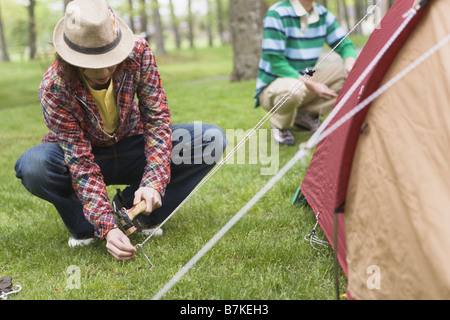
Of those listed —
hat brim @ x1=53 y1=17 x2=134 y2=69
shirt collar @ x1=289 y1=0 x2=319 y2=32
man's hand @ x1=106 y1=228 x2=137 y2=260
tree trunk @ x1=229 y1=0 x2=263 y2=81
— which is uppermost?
hat brim @ x1=53 y1=17 x2=134 y2=69

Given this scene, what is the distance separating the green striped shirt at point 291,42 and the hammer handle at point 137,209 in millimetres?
2255

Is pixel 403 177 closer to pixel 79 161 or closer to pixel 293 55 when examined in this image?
pixel 79 161

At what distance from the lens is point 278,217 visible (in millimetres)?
2967

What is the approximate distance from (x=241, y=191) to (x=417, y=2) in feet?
6.17

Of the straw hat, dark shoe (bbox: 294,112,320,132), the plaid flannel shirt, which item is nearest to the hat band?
the straw hat

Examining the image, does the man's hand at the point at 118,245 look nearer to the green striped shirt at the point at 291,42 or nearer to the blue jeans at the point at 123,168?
the blue jeans at the point at 123,168

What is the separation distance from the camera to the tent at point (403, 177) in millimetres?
1625

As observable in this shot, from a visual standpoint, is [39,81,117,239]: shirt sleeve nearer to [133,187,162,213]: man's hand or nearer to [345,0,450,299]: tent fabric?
[133,187,162,213]: man's hand

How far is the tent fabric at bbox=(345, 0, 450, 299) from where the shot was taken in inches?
63.7

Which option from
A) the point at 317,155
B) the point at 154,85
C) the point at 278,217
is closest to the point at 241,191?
the point at 278,217

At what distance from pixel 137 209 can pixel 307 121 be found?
286 centimetres

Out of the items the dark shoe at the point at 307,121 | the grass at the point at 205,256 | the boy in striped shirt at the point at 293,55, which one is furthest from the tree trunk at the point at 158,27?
the grass at the point at 205,256

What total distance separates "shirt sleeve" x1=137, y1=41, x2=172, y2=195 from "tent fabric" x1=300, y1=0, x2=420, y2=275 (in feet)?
2.73

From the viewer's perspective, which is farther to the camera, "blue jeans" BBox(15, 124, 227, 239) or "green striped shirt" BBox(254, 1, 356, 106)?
"green striped shirt" BBox(254, 1, 356, 106)
